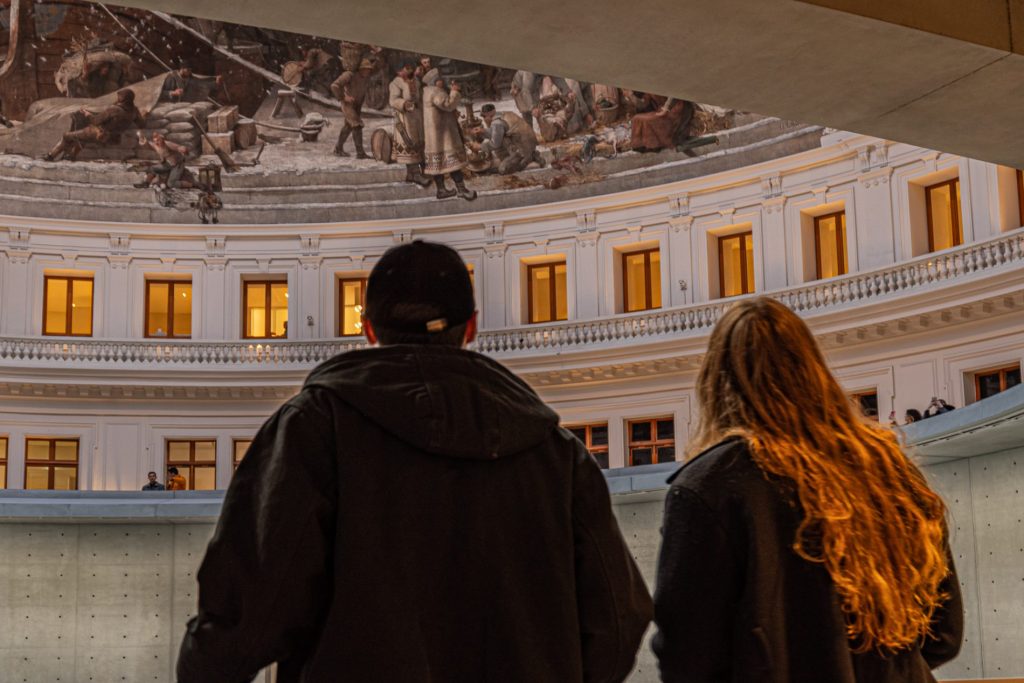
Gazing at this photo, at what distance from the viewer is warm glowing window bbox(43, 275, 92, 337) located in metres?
35.8

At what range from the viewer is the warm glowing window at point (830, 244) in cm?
3167

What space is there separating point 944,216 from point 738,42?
25.5 m

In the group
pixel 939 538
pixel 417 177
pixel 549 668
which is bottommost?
pixel 549 668

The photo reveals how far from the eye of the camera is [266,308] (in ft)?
121

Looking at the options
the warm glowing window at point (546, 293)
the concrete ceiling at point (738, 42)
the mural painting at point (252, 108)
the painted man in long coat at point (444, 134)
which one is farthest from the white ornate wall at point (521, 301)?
the concrete ceiling at point (738, 42)

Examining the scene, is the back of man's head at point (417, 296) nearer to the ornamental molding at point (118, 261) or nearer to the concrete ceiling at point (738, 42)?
the concrete ceiling at point (738, 42)

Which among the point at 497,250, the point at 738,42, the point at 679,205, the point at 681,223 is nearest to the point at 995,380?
the point at 681,223

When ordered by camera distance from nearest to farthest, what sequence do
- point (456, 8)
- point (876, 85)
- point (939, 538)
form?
1. point (939, 538)
2. point (456, 8)
3. point (876, 85)

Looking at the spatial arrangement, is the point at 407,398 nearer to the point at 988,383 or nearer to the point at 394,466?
the point at 394,466

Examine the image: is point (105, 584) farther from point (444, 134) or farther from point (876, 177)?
point (876, 177)

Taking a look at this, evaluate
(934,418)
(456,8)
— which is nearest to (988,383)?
(934,418)

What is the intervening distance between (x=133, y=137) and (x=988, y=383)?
2181cm

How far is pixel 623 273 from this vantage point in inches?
1379

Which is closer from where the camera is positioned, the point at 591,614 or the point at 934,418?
the point at 591,614
